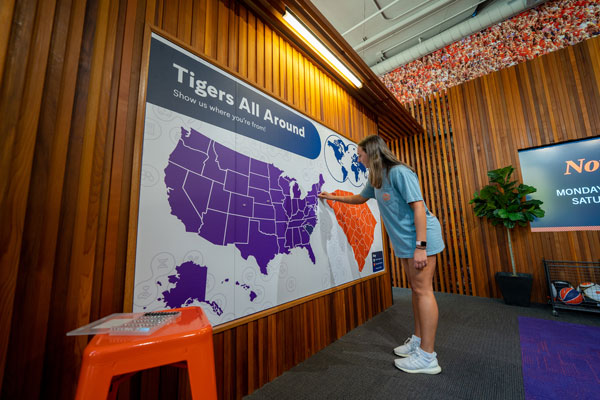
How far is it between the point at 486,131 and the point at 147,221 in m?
5.14

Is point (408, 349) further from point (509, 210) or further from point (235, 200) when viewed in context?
point (509, 210)

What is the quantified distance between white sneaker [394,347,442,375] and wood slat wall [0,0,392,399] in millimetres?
1101

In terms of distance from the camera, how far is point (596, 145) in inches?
130

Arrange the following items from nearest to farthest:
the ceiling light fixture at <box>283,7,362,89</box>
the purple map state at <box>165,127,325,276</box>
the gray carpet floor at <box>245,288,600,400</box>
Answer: the purple map state at <box>165,127,325,276</box>
the gray carpet floor at <box>245,288,600,400</box>
the ceiling light fixture at <box>283,7,362,89</box>

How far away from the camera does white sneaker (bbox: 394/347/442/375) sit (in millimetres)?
1688

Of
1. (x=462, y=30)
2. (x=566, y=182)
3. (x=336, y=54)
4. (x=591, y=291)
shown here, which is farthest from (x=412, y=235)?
(x=462, y=30)

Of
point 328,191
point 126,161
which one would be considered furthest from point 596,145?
point 126,161

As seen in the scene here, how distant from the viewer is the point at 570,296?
9.61 ft

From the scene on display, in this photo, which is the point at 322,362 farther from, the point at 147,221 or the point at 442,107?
the point at 442,107

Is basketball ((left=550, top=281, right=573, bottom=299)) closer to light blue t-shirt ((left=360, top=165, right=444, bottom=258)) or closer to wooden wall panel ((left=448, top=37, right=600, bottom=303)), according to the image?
wooden wall panel ((left=448, top=37, right=600, bottom=303))

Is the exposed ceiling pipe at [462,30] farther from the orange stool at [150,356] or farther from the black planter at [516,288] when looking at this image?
the orange stool at [150,356]

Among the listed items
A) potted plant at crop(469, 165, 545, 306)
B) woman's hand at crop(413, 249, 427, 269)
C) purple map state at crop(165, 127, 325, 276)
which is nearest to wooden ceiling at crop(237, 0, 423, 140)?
purple map state at crop(165, 127, 325, 276)

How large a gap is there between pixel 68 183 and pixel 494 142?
5.33 metres

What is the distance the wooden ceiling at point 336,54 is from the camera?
1.99m
